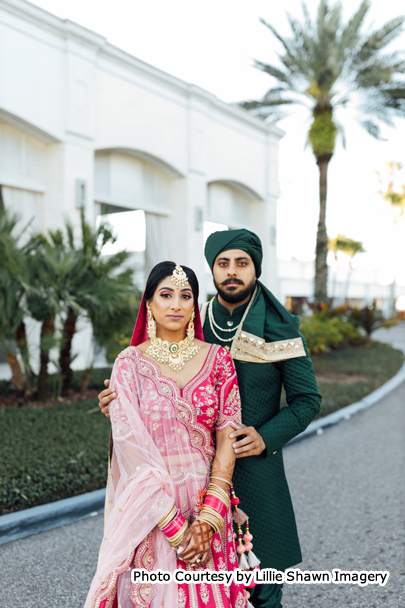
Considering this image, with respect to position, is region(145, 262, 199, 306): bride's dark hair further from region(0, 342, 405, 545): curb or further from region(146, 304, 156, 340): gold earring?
region(0, 342, 405, 545): curb

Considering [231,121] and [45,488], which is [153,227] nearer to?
[231,121]

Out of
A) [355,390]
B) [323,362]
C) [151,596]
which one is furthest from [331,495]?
[323,362]

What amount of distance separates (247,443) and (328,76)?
14.9 meters

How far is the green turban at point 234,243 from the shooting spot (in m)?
2.33

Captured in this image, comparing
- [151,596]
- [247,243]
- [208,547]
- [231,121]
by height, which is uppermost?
[231,121]

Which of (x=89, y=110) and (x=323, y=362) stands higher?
(x=89, y=110)

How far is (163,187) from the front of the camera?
44.9 feet

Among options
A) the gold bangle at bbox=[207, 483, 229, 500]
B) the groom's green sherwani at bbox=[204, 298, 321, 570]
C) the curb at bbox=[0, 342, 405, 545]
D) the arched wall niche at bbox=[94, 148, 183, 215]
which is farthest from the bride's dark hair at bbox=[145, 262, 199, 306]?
the arched wall niche at bbox=[94, 148, 183, 215]

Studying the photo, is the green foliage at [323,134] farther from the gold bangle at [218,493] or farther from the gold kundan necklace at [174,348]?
the gold bangle at [218,493]

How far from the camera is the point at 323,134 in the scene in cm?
1579

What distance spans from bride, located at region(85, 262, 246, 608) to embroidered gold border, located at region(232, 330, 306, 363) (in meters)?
0.18

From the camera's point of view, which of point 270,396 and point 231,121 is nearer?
point 270,396

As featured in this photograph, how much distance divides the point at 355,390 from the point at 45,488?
639 centimetres

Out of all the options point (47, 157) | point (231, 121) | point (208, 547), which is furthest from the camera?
point (231, 121)
